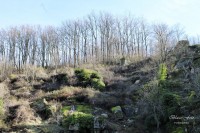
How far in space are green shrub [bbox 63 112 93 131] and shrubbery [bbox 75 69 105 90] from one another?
31.4 feet

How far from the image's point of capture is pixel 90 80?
2725 cm

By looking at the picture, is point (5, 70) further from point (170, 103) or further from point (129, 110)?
point (170, 103)

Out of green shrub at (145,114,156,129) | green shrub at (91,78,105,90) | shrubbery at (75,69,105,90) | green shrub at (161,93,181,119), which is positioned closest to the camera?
green shrub at (161,93,181,119)

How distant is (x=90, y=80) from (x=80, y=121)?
11.2 metres

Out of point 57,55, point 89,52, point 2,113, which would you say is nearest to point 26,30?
point 57,55

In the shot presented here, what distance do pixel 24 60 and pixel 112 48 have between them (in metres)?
16.3

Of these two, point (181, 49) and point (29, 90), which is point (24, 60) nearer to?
point (29, 90)

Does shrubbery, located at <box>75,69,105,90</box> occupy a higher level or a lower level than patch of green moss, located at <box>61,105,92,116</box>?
higher

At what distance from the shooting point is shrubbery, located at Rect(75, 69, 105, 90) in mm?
26209

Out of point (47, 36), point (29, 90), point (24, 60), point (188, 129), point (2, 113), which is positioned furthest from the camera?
point (47, 36)

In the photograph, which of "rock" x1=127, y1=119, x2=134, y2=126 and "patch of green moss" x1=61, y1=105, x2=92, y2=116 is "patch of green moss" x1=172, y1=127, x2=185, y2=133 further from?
"patch of green moss" x1=61, y1=105, x2=92, y2=116

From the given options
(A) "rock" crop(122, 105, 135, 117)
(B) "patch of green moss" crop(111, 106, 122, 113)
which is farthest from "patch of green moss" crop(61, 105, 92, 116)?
(A) "rock" crop(122, 105, 135, 117)

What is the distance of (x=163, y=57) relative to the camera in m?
32.0

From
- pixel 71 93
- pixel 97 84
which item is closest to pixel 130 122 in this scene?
pixel 71 93
